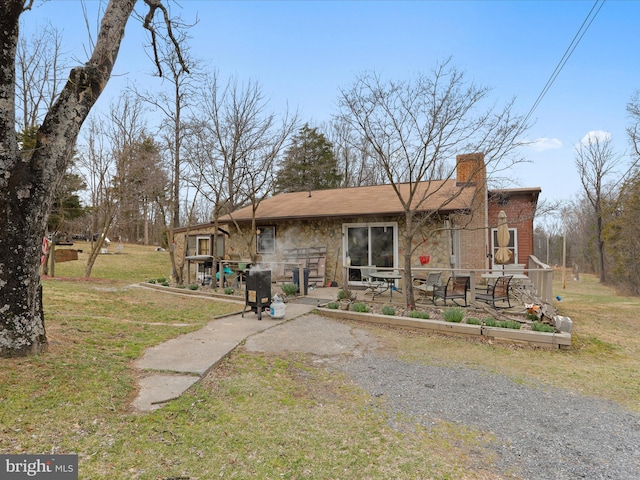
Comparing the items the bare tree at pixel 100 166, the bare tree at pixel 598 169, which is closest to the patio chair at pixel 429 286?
the bare tree at pixel 100 166

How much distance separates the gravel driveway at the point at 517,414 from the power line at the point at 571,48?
18.2 feet

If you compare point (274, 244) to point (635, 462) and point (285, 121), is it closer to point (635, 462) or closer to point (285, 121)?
point (285, 121)

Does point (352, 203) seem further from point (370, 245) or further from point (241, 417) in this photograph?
point (241, 417)

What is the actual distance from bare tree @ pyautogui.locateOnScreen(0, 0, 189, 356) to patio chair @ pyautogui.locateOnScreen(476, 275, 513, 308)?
7.48 metres

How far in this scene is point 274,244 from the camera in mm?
12453

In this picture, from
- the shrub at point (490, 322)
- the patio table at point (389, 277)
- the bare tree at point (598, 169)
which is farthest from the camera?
the bare tree at point (598, 169)

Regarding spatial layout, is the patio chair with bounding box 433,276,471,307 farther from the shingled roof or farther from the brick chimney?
the shingled roof

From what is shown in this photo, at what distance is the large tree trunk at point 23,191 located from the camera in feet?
10.6

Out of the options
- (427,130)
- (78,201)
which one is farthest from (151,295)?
(78,201)

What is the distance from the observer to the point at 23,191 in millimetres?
3283

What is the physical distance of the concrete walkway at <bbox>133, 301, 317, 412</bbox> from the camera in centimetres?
326

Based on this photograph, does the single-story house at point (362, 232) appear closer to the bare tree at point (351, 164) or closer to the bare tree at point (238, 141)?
the bare tree at point (238, 141)

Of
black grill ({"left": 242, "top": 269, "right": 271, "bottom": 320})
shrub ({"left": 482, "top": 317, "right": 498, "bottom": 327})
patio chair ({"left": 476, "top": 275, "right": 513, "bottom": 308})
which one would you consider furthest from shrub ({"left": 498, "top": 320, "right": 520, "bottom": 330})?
black grill ({"left": 242, "top": 269, "right": 271, "bottom": 320})

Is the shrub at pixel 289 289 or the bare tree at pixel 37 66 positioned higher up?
the bare tree at pixel 37 66
